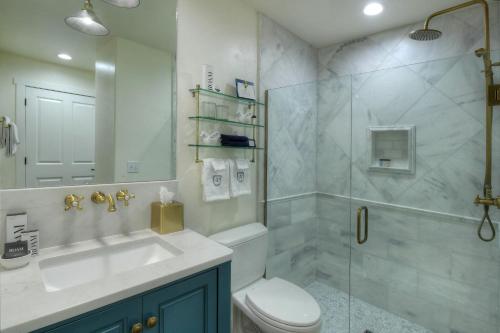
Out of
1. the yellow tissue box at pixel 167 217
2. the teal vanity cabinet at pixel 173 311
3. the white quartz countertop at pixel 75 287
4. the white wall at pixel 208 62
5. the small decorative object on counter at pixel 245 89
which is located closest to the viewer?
the white quartz countertop at pixel 75 287

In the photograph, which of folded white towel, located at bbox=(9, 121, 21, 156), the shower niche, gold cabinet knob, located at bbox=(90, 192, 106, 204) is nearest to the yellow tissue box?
gold cabinet knob, located at bbox=(90, 192, 106, 204)

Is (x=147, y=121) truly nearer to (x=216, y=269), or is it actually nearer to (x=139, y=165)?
(x=139, y=165)

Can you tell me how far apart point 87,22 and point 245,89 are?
3.37 ft

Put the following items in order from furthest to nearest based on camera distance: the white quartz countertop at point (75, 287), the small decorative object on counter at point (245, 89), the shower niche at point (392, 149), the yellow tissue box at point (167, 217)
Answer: the shower niche at point (392, 149) → the small decorative object on counter at point (245, 89) → the yellow tissue box at point (167, 217) → the white quartz countertop at point (75, 287)

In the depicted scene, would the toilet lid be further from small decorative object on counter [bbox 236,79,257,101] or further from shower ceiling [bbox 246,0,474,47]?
shower ceiling [bbox 246,0,474,47]

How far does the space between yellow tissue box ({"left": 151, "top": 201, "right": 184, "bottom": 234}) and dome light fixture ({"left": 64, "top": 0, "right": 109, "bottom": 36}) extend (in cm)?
95

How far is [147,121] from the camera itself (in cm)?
159

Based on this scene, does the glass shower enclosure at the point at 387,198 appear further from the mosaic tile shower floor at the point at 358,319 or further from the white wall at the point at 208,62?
the white wall at the point at 208,62

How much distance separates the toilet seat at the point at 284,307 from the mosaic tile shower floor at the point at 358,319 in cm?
70

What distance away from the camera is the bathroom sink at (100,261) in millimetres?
1129

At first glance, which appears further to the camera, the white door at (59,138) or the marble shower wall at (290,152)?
the marble shower wall at (290,152)

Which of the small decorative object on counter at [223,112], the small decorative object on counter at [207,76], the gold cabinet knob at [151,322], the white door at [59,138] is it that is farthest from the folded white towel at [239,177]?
the gold cabinet knob at [151,322]

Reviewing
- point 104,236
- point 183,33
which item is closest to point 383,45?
point 183,33

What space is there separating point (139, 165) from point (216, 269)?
0.75m
